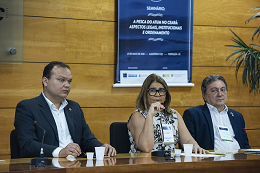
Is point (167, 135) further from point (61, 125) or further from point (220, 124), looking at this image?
point (220, 124)

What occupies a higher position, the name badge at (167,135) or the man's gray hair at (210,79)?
the man's gray hair at (210,79)

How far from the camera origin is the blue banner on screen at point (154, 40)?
4250 mm

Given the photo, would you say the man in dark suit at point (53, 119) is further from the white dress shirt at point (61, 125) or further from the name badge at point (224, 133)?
the name badge at point (224, 133)

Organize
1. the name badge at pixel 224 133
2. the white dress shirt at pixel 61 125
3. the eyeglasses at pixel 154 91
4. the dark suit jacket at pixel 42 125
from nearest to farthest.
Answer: the dark suit jacket at pixel 42 125 < the white dress shirt at pixel 61 125 < the eyeglasses at pixel 154 91 < the name badge at pixel 224 133

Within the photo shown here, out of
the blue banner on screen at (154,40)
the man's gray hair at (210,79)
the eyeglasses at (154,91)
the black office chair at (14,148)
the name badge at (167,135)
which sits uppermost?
the blue banner on screen at (154,40)

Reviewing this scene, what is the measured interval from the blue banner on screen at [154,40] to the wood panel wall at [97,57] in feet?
0.41

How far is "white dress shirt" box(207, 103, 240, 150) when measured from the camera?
3.45 m

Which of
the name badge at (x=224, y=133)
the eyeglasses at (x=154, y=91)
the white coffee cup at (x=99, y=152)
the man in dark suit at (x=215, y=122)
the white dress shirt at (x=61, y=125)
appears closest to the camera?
the white coffee cup at (x=99, y=152)

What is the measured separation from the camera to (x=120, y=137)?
307 cm

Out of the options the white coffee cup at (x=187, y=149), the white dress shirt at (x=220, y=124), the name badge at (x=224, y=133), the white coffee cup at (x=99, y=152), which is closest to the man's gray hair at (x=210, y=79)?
the white dress shirt at (x=220, y=124)

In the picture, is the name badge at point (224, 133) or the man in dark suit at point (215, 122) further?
the man in dark suit at point (215, 122)

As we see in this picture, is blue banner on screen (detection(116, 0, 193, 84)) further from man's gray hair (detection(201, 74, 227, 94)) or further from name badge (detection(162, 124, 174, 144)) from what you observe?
name badge (detection(162, 124, 174, 144))

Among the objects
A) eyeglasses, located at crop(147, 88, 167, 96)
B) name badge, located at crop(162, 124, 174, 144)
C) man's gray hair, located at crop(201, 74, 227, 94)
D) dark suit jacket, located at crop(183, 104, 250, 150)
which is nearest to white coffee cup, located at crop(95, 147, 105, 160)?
name badge, located at crop(162, 124, 174, 144)

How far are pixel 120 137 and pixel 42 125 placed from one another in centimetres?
72
